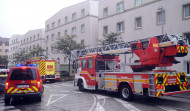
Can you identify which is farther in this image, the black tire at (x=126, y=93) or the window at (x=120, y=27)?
the window at (x=120, y=27)

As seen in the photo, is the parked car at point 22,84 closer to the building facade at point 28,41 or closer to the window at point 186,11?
the window at point 186,11

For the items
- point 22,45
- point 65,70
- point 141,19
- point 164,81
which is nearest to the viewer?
point 164,81

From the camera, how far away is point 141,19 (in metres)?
23.7

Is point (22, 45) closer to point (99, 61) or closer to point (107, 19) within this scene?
point (107, 19)

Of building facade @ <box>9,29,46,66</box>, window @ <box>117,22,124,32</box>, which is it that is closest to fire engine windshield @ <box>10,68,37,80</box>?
window @ <box>117,22,124,32</box>

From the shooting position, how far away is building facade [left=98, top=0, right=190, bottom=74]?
63.6 feet

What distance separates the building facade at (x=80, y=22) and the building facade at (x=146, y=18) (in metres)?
4.39

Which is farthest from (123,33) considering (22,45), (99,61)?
(22,45)

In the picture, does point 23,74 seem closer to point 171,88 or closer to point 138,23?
point 171,88

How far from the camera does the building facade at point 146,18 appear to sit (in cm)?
1939

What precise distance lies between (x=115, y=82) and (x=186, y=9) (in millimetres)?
13133

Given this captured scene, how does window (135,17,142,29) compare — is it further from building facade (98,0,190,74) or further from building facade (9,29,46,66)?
building facade (9,29,46,66)

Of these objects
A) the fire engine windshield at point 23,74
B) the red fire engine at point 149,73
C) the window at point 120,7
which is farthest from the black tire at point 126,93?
the window at point 120,7

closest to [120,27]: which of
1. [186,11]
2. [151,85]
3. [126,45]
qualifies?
[186,11]
